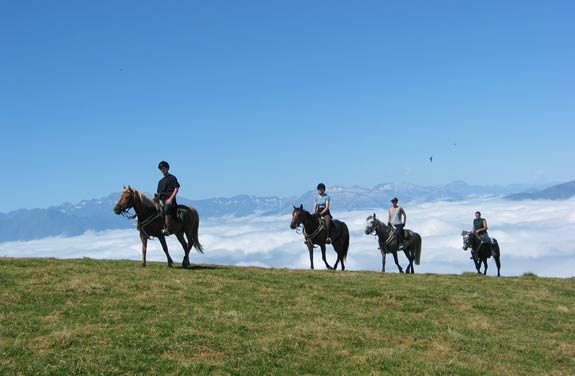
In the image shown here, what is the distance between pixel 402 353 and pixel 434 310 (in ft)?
19.1

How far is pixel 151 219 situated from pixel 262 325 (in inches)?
418

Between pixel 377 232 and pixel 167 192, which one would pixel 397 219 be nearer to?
pixel 377 232

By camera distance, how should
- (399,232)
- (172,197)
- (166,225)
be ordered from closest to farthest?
(172,197) < (166,225) < (399,232)

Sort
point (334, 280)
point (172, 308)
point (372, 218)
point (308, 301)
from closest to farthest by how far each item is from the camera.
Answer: point (172, 308)
point (308, 301)
point (334, 280)
point (372, 218)

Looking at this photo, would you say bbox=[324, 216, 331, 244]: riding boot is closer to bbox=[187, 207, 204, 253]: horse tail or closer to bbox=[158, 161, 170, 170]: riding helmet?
bbox=[187, 207, 204, 253]: horse tail

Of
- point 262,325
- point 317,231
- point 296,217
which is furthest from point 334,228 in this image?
point 262,325

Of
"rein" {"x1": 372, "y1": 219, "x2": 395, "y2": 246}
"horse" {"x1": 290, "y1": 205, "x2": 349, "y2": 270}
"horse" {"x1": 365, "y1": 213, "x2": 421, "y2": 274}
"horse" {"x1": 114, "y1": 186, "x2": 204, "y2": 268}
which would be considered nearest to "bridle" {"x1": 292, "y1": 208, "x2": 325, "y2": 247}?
"horse" {"x1": 290, "y1": 205, "x2": 349, "y2": 270}

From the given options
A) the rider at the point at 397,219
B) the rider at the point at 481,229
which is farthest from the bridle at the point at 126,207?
the rider at the point at 481,229

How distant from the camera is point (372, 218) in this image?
103 feet

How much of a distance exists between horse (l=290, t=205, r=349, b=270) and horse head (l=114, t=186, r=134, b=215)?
333 inches

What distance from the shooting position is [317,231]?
29.6 meters

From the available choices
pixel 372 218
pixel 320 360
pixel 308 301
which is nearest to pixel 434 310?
pixel 308 301

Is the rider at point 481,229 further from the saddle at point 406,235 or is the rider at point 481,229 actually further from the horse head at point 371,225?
the horse head at point 371,225

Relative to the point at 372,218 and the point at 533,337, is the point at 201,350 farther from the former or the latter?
the point at 372,218
